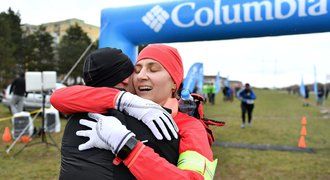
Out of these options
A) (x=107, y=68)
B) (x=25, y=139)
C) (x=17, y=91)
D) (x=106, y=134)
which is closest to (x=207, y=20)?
(x=107, y=68)

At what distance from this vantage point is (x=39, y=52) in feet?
124

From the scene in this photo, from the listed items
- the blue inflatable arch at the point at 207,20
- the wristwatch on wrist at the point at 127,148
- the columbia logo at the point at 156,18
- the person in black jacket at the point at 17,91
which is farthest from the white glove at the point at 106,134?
the person in black jacket at the point at 17,91

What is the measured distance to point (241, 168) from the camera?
719 cm

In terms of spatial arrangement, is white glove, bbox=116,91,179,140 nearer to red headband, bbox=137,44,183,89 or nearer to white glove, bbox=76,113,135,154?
white glove, bbox=76,113,135,154

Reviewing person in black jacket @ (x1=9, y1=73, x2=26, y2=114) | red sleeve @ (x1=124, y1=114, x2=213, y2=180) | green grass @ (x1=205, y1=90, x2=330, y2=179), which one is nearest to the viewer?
red sleeve @ (x1=124, y1=114, x2=213, y2=180)

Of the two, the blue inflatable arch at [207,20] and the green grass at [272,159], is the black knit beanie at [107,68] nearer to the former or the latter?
the blue inflatable arch at [207,20]

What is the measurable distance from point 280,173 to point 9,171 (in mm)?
5190

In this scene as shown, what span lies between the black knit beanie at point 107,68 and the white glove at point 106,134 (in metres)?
0.18

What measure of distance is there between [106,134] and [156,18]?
15.4 ft

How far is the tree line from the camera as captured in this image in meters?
26.6

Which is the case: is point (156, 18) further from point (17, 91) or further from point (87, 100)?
point (17, 91)

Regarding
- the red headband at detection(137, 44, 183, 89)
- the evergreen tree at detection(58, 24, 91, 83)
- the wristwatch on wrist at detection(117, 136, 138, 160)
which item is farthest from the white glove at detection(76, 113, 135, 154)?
the evergreen tree at detection(58, 24, 91, 83)

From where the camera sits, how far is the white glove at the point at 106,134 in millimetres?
1390

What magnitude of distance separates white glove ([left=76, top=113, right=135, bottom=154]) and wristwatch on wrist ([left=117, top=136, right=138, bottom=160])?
0.01 meters
